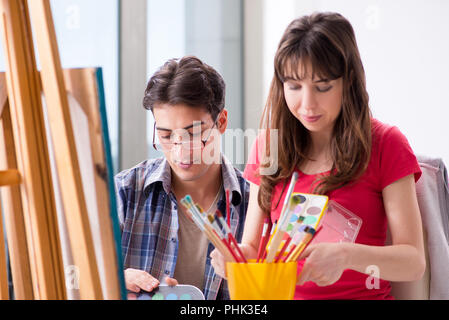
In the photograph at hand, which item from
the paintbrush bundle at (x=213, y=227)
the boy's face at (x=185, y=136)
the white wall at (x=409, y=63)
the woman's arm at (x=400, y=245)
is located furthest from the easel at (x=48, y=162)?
the white wall at (x=409, y=63)

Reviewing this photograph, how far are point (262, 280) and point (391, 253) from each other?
11.1 inches

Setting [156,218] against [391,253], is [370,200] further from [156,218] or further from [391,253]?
[156,218]

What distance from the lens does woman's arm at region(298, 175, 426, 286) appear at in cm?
69

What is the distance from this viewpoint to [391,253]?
80 centimetres

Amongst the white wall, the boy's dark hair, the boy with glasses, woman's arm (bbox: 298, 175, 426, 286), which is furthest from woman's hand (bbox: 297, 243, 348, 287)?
the white wall

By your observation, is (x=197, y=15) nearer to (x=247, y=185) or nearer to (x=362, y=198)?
(x=247, y=185)

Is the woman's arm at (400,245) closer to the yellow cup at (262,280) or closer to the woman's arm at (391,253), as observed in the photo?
the woman's arm at (391,253)

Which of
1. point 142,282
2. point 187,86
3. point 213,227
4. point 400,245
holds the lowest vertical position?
point 142,282

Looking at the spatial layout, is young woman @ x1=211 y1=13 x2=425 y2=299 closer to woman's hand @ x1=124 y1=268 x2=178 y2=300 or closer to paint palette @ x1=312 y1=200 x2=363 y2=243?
paint palette @ x1=312 y1=200 x2=363 y2=243

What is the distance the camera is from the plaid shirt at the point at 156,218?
1.11 metres

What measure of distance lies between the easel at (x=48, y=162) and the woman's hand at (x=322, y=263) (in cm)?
24

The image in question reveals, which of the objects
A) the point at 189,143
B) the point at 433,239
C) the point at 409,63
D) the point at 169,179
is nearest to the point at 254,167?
the point at 189,143

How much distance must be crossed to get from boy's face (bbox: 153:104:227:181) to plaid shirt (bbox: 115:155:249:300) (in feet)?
0.26
